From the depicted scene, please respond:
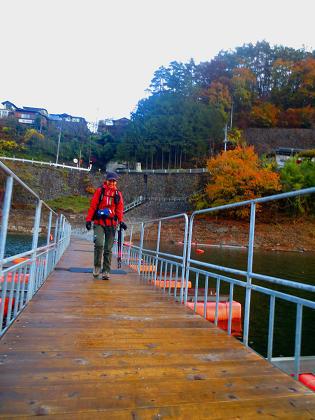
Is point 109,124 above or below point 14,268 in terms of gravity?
above

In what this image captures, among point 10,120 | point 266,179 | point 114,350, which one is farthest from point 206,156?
point 114,350

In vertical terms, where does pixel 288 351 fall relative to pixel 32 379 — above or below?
below

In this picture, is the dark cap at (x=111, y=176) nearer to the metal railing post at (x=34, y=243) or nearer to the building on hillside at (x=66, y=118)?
the metal railing post at (x=34, y=243)

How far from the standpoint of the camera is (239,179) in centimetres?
3300

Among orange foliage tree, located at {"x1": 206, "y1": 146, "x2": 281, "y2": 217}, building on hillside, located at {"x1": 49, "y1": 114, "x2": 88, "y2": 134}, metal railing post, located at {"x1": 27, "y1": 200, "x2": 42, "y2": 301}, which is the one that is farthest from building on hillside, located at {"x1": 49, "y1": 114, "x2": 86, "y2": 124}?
metal railing post, located at {"x1": 27, "y1": 200, "x2": 42, "y2": 301}

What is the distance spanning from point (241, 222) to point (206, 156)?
1912 centimetres

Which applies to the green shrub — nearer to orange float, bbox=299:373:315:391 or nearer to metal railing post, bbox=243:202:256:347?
metal railing post, bbox=243:202:256:347

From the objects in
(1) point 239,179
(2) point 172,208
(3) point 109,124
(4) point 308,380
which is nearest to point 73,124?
(3) point 109,124

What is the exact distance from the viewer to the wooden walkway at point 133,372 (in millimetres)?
1504

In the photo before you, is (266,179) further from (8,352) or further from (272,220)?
(8,352)

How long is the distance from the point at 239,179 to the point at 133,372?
32555 millimetres

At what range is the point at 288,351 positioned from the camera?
17.7 ft

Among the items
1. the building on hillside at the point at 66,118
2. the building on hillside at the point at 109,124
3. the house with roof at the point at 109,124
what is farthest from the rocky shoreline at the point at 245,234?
the building on hillside at the point at 66,118

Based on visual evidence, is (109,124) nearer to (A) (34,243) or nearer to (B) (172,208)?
(B) (172,208)
